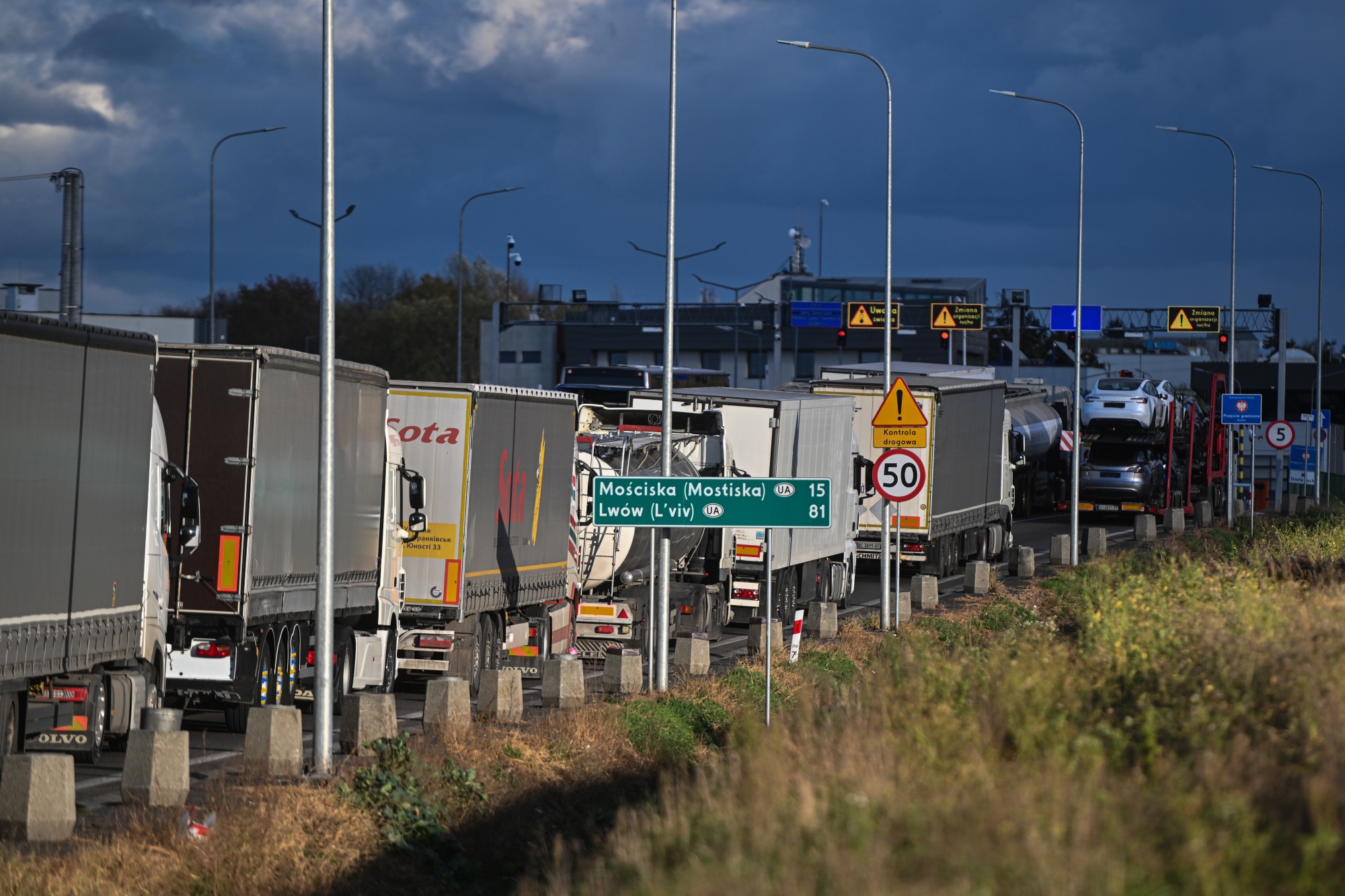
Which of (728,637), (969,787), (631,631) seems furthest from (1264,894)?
(728,637)

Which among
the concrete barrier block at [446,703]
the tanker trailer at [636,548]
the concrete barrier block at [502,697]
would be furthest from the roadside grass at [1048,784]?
the tanker trailer at [636,548]

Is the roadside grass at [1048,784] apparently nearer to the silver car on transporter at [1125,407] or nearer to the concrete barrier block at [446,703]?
the concrete barrier block at [446,703]

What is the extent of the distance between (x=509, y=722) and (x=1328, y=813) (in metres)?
9.67

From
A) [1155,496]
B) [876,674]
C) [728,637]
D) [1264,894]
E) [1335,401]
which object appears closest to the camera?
[1264,894]

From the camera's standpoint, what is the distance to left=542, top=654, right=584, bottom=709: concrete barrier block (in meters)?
15.9

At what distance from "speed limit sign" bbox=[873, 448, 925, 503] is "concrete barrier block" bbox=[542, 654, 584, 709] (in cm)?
696

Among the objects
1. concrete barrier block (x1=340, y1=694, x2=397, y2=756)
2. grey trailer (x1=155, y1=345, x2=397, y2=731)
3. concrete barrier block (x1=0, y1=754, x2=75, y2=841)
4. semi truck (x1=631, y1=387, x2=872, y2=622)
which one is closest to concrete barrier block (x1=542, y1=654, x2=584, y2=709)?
grey trailer (x1=155, y1=345, x2=397, y2=731)

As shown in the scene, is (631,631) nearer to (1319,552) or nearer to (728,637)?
(728,637)

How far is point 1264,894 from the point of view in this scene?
5.30 metres

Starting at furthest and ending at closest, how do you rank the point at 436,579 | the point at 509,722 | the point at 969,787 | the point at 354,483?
1. the point at 436,579
2. the point at 354,483
3. the point at 509,722
4. the point at 969,787

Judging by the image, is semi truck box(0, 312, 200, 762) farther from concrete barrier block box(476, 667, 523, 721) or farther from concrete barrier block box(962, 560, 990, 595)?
concrete barrier block box(962, 560, 990, 595)

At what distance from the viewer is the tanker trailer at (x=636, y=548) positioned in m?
21.3

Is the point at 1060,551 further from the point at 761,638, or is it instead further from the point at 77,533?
the point at 77,533

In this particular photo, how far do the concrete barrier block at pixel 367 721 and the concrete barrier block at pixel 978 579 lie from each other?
17681mm
